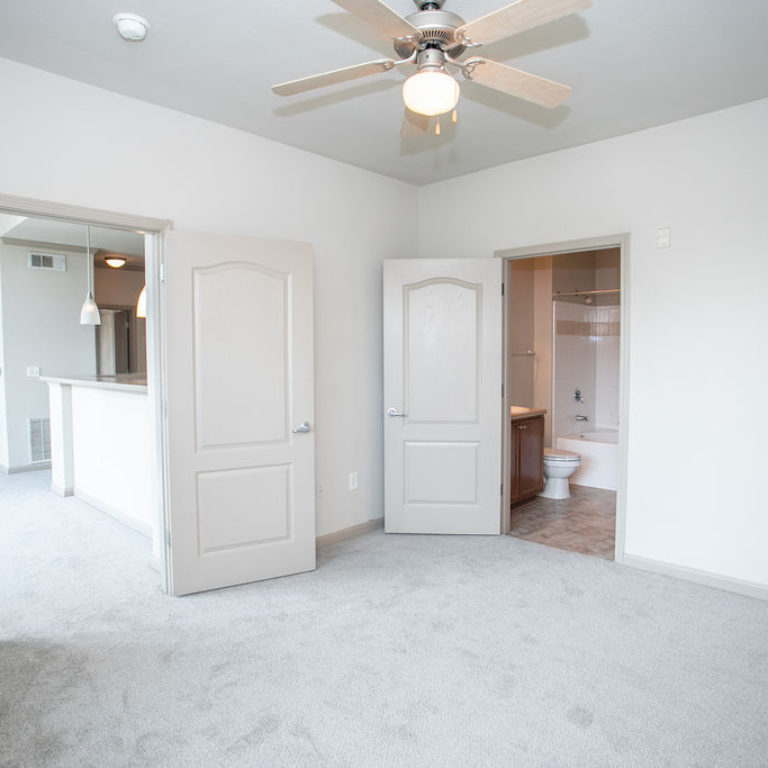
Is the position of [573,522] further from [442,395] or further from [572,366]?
[572,366]

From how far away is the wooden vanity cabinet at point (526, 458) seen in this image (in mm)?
4621

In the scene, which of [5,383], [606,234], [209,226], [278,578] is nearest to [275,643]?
[278,578]

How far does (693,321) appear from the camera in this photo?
3.29 meters

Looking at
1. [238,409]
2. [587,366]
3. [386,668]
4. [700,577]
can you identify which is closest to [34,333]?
[238,409]

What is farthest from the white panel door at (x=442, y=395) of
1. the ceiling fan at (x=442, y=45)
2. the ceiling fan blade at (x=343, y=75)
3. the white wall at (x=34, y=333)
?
the white wall at (x=34, y=333)

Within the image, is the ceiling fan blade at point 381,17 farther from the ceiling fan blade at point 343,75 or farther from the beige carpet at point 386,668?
the beige carpet at point 386,668

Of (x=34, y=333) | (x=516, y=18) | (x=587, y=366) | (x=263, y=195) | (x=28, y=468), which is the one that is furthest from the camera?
(x=34, y=333)

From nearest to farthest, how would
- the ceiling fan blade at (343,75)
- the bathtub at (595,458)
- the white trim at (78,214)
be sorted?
the ceiling fan blade at (343,75), the white trim at (78,214), the bathtub at (595,458)

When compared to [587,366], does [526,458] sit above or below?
below

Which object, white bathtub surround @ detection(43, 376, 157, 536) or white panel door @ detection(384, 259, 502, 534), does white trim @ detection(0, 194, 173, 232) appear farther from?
white panel door @ detection(384, 259, 502, 534)

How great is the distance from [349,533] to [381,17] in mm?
3366

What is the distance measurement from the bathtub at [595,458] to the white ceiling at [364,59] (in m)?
3.14

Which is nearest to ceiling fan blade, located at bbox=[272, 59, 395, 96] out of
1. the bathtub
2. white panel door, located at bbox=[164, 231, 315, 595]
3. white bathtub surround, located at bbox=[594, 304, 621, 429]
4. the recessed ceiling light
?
the recessed ceiling light

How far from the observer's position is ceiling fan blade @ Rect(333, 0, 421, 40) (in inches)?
59.3
